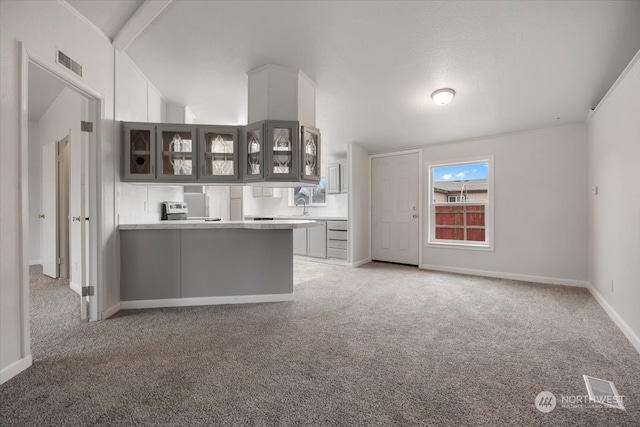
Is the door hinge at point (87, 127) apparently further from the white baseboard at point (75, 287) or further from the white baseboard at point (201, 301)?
the white baseboard at point (75, 287)

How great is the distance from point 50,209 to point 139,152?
8.07 ft

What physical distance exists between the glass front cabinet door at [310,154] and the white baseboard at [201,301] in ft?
4.49

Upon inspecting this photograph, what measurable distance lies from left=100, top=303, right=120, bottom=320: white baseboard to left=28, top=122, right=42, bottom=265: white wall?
11.9ft

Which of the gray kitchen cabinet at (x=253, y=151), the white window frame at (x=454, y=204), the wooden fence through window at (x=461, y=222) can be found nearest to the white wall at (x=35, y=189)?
the gray kitchen cabinet at (x=253, y=151)

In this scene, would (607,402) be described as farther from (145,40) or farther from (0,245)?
(145,40)

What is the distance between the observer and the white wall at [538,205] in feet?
12.5

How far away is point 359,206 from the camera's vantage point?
17.6 ft

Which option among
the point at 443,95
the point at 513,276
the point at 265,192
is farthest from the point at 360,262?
the point at 443,95

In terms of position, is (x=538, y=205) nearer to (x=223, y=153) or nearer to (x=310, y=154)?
(x=310, y=154)

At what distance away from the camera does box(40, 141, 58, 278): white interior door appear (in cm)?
409

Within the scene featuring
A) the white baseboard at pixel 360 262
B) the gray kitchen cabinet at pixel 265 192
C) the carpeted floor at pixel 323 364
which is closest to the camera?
the carpeted floor at pixel 323 364

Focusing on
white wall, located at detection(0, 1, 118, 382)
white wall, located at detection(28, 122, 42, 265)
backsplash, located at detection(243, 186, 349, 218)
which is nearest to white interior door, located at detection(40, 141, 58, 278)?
white wall, located at detection(28, 122, 42, 265)

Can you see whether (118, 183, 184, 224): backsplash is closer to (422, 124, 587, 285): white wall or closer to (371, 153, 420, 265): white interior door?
(371, 153, 420, 265): white interior door

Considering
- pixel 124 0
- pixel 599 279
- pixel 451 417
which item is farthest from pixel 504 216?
pixel 124 0
